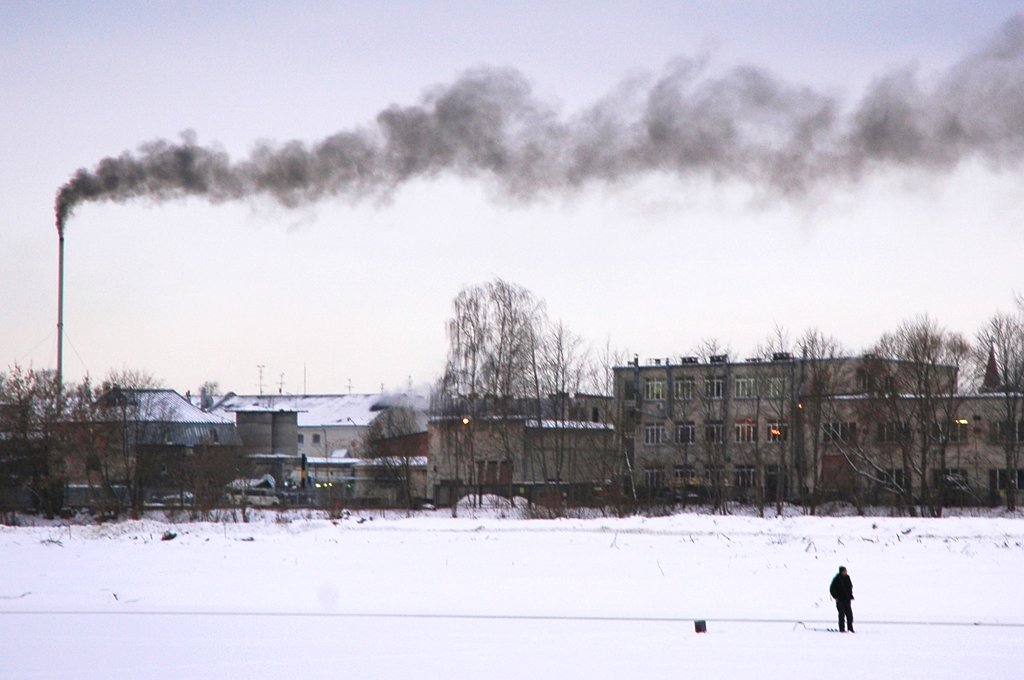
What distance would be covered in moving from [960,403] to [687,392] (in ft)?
79.4

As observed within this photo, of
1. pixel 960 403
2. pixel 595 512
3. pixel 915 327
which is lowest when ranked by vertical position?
pixel 595 512

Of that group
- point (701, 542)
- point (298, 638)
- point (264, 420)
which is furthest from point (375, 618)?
point (264, 420)

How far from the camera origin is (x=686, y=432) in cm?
8700

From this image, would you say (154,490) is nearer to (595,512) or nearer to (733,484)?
(595,512)

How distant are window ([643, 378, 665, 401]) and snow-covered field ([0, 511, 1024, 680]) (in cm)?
4516

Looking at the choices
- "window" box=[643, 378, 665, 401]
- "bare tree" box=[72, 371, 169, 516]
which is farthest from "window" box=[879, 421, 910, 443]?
"bare tree" box=[72, 371, 169, 516]

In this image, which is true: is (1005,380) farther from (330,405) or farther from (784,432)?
(330,405)

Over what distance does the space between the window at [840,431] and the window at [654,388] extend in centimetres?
1989

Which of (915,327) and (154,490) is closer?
(915,327)

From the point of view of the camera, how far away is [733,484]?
278 feet

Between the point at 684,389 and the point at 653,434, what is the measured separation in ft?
17.1

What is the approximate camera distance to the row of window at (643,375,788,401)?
8500 cm

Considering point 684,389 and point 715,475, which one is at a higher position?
point 684,389

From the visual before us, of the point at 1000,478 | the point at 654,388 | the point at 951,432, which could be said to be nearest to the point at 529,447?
the point at 654,388
